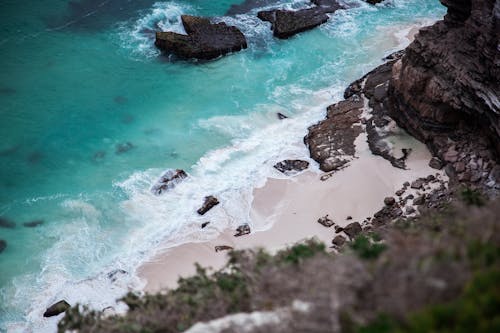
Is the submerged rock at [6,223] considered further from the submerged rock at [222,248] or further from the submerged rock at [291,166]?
the submerged rock at [291,166]

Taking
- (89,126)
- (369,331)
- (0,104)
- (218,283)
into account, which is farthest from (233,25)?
(369,331)

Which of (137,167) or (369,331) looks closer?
(369,331)

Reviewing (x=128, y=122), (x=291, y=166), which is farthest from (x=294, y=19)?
(x=291, y=166)

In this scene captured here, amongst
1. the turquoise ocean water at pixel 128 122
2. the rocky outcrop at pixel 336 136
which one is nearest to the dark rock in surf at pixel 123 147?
the turquoise ocean water at pixel 128 122

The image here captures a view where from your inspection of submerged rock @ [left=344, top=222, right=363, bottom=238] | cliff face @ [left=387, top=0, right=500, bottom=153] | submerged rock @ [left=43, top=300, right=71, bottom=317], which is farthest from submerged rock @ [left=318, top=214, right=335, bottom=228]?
submerged rock @ [left=43, top=300, right=71, bottom=317]

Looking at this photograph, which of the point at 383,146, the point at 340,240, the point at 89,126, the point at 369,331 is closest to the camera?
the point at 369,331

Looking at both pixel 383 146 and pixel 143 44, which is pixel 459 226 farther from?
pixel 143 44

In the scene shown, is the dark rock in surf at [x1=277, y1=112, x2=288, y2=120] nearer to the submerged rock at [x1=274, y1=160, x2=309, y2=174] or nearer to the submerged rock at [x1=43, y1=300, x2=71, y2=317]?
the submerged rock at [x1=274, y1=160, x2=309, y2=174]
